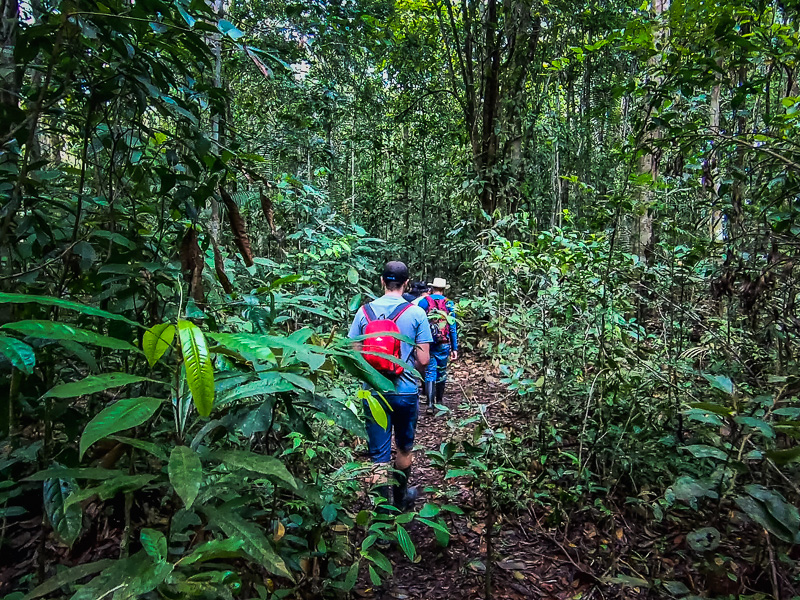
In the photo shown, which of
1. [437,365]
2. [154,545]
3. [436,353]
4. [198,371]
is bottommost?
[437,365]

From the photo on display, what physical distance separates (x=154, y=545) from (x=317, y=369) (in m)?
0.50

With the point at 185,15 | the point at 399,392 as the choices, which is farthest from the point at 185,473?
the point at 399,392

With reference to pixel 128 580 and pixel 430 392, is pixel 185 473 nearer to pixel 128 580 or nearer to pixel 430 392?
pixel 128 580

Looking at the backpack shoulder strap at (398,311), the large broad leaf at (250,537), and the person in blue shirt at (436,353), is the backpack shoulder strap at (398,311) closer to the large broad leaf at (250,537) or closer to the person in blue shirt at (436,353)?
the large broad leaf at (250,537)

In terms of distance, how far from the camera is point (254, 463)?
105cm

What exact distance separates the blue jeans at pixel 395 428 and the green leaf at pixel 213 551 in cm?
189

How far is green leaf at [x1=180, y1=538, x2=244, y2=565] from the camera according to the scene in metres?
0.96

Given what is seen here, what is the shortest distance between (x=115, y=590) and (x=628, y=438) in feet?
10.4

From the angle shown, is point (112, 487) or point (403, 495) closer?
point (112, 487)

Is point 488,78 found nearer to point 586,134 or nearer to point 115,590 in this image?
point 586,134

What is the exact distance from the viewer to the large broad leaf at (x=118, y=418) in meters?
0.82

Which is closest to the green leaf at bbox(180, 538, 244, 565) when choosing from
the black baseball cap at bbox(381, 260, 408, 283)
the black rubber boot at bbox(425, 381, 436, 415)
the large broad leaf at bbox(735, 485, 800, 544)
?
the large broad leaf at bbox(735, 485, 800, 544)

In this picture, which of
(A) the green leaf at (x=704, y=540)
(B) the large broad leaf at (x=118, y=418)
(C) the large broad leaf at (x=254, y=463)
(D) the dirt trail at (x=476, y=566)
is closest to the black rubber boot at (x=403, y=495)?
(D) the dirt trail at (x=476, y=566)

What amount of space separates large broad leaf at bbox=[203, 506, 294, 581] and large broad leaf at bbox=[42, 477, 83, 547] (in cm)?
40
